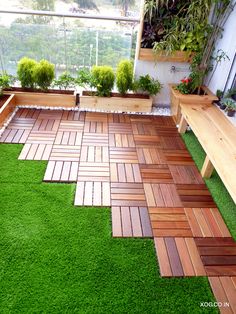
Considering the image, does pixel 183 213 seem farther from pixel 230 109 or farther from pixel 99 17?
pixel 99 17

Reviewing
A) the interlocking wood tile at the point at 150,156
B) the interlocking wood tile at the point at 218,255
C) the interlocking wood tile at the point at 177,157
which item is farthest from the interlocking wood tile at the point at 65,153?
the interlocking wood tile at the point at 218,255

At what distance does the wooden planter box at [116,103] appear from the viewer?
354 cm

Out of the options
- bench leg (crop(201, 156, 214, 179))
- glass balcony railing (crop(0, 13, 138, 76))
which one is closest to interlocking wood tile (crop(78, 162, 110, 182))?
bench leg (crop(201, 156, 214, 179))

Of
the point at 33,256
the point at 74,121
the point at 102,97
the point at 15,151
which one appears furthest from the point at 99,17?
the point at 33,256

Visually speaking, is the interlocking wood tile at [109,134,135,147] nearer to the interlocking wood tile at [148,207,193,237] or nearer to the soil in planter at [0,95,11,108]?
the interlocking wood tile at [148,207,193,237]

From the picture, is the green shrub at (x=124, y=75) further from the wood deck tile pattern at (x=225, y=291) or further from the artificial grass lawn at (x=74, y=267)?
the wood deck tile pattern at (x=225, y=291)

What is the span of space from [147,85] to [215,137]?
141 cm

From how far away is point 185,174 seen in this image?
2588 millimetres

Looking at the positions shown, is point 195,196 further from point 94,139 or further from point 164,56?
point 164,56

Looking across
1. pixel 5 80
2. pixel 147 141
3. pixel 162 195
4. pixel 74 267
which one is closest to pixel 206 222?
pixel 162 195

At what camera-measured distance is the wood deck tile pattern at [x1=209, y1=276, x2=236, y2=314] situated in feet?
4.99

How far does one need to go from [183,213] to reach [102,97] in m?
2.03

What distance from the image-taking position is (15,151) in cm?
268

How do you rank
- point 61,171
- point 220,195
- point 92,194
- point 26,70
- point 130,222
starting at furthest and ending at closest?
point 26,70 → point 61,171 → point 220,195 → point 92,194 → point 130,222
